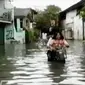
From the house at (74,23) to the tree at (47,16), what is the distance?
2802 millimetres

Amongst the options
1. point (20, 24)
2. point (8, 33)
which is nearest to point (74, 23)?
point (20, 24)

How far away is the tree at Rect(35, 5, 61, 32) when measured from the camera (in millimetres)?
88875

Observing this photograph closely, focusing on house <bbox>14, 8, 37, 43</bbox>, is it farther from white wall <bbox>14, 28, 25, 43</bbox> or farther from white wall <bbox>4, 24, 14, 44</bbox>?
white wall <bbox>4, 24, 14, 44</bbox>

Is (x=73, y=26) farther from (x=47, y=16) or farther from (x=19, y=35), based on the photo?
(x=19, y=35)

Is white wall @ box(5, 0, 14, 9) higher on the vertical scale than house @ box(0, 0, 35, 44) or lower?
higher

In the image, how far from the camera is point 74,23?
267 ft

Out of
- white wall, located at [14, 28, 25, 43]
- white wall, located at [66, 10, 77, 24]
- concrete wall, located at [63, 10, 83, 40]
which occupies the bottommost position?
white wall, located at [14, 28, 25, 43]

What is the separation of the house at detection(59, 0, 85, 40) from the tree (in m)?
2.80

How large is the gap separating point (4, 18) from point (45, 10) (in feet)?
162

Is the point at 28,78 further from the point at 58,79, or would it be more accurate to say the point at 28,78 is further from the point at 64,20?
the point at 64,20

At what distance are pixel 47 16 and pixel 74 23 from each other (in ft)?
44.6

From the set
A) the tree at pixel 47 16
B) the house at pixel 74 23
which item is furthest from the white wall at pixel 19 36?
the tree at pixel 47 16

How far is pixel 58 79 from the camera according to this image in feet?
40.7

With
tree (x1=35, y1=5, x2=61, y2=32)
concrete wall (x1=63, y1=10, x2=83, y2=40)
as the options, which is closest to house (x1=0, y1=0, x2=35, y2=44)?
concrete wall (x1=63, y1=10, x2=83, y2=40)
